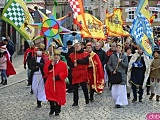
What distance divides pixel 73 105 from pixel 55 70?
5.38ft

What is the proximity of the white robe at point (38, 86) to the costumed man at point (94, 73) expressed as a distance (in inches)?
67.8

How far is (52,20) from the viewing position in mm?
11188

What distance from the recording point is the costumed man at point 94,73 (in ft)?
42.4

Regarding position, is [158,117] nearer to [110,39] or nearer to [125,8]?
[110,39]

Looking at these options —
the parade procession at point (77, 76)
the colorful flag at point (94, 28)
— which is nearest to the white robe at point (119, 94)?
the parade procession at point (77, 76)

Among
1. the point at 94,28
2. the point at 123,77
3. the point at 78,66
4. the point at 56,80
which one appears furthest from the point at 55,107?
the point at 94,28

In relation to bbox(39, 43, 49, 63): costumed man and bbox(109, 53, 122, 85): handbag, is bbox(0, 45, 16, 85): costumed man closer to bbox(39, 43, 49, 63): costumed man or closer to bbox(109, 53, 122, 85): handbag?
bbox(39, 43, 49, 63): costumed man

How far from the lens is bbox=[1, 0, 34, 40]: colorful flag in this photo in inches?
422

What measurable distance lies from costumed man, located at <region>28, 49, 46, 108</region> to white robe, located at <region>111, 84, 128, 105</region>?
1.79 m

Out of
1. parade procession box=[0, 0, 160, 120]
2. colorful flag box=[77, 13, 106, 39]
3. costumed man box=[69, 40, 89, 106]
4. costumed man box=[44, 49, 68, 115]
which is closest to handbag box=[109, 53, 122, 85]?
parade procession box=[0, 0, 160, 120]

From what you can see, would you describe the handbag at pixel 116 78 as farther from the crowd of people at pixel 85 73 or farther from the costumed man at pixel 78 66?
the costumed man at pixel 78 66

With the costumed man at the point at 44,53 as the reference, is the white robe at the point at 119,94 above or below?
below

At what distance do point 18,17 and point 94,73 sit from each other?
10.4 ft

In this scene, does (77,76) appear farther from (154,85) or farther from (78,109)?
(154,85)
